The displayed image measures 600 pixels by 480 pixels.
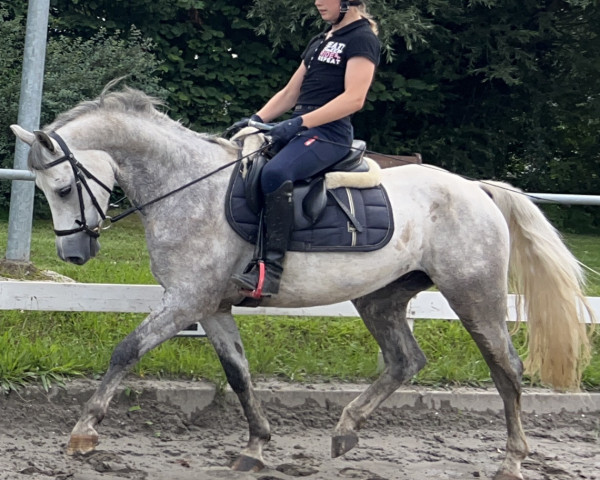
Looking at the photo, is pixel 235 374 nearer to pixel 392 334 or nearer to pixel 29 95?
pixel 392 334

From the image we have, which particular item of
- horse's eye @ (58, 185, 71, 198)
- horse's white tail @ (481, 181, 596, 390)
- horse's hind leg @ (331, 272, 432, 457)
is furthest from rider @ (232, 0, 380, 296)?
horse's white tail @ (481, 181, 596, 390)

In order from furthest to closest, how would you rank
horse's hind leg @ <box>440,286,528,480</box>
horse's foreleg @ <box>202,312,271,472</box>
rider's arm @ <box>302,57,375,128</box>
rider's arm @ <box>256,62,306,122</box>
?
rider's arm @ <box>256,62,306,122</box> < horse's hind leg @ <box>440,286,528,480</box> < horse's foreleg @ <box>202,312,271,472</box> < rider's arm @ <box>302,57,375,128</box>

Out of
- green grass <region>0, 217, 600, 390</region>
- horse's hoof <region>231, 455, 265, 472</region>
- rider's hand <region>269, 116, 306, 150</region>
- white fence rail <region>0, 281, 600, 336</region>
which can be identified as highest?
rider's hand <region>269, 116, 306, 150</region>

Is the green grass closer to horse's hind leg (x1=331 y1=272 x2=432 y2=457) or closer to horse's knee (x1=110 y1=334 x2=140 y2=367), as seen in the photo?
horse's hind leg (x1=331 y1=272 x2=432 y2=457)

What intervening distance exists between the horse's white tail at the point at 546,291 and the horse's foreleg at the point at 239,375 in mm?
1848

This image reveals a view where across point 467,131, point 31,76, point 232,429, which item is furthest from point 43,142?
point 467,131

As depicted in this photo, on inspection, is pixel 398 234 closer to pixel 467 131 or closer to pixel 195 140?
pixel 195 140

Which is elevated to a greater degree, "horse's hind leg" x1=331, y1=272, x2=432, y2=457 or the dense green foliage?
the dense green foliage

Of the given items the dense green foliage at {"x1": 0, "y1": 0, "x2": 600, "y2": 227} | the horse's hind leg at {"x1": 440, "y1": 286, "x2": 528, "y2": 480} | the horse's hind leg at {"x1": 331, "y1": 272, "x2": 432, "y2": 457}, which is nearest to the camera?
the horse's hind leg at {"x1": 440, "y1": 286, "x2": 528, "y2": 480}

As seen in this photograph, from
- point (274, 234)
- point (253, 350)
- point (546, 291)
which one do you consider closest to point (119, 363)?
point (274, 234)

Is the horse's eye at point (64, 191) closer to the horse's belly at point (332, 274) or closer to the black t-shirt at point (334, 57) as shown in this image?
the horse's belly at point (332, 274)

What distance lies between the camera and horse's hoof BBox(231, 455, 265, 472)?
5.26 metres

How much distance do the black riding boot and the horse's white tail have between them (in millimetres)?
1653

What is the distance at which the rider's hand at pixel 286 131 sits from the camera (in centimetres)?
514
